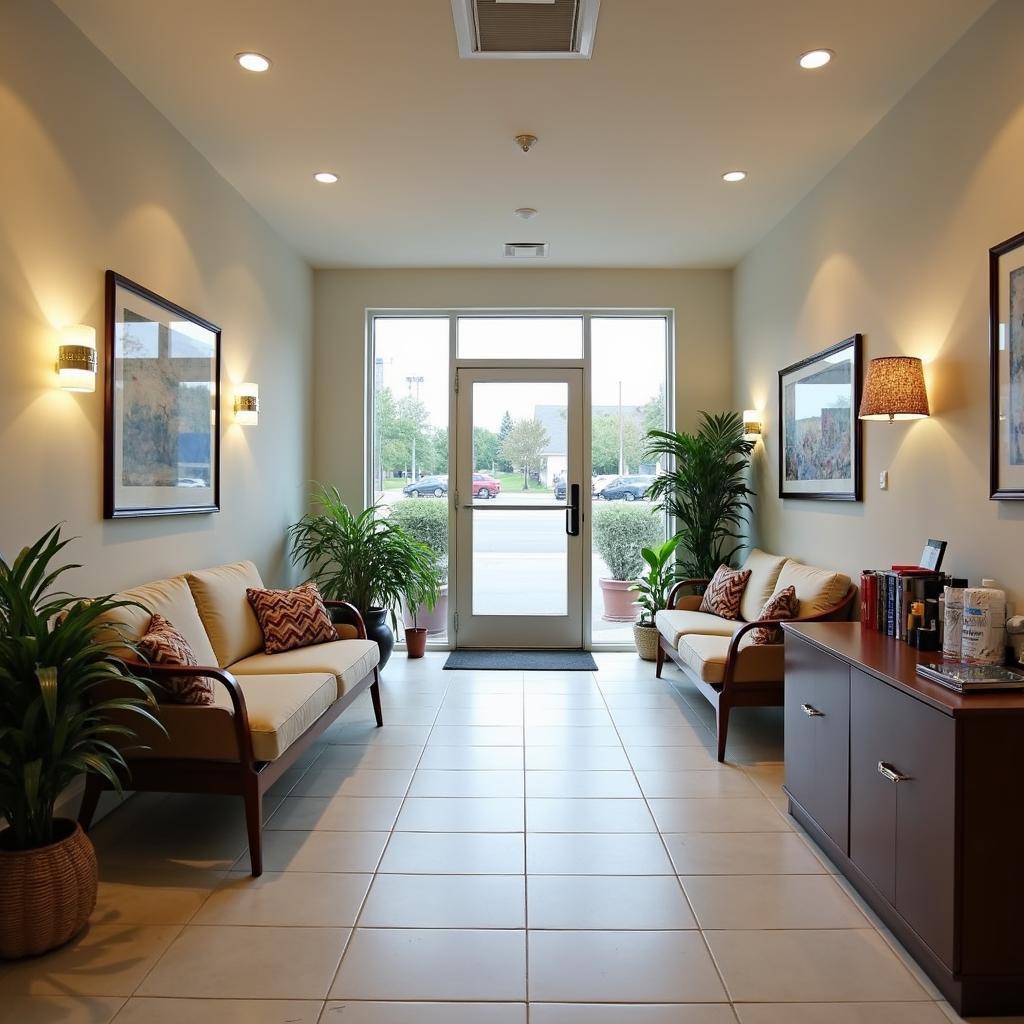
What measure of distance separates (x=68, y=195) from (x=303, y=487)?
3.18 metres

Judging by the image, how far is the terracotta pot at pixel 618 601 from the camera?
6215 mm

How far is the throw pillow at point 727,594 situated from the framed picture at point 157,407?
10.2 ft

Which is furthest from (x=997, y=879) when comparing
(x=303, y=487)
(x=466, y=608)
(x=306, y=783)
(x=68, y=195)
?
(x=303, y=487)

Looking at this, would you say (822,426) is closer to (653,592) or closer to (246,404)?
(653,592)

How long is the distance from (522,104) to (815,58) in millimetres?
1234

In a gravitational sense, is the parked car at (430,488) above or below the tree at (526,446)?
below

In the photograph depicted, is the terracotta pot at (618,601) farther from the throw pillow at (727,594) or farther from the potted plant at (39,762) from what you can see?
the potted plant at (39,762)

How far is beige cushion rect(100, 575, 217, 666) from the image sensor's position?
2977mm

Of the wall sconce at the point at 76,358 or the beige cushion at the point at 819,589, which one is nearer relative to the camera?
the wall sconce at the point at 76,358

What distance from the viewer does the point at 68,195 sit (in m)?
2.87

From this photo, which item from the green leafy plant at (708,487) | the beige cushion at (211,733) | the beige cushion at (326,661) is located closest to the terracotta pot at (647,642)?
the green leafy plant at (708,487)

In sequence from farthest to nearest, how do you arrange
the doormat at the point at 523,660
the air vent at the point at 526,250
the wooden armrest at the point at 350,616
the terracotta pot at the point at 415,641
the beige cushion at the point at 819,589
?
the terracotta pot at the point at 415,641
the doormat at the point at 523,660
the air vent at the point at 526,250
the wooden armrest at the point at 350,616
the beige cushion at the point at 819,589

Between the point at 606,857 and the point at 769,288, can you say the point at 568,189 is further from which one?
the point at 606,857

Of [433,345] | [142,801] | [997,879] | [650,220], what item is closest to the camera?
[997,879]
